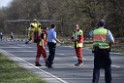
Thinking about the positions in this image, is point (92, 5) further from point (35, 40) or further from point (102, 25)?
point (102, 25)

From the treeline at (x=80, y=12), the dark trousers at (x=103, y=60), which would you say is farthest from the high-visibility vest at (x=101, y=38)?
the treeline at (x=80, y=12)

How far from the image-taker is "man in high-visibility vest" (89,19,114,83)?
47.4 feet

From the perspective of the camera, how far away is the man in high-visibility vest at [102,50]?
47.4 feet

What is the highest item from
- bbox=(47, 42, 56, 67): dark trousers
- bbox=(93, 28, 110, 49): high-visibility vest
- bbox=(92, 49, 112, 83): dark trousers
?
bbox=(93, 28, 110, 49): high-visibility vest

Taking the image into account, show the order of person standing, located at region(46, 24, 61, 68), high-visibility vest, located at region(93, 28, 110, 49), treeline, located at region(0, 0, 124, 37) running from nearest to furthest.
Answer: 1. high-visibility vest, located at region(93, 28, 110, 49)
2. person standing, located at region(46, 24, 61, 68)
3. treeline, located at region(0, 0, 124, 37)

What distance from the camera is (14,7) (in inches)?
5541

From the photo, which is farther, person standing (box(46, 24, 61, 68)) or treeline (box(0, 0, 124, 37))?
treeline (box(0, 0, 124, 37))

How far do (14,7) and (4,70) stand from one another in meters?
122

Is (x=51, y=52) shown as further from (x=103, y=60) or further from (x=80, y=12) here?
(x=80, y=12)

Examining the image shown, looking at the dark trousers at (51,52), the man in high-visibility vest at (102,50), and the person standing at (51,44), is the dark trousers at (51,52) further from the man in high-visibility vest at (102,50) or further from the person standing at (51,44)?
the man in high-visibility vest at (102,50)

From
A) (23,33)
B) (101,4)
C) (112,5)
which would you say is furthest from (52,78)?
(23,33)

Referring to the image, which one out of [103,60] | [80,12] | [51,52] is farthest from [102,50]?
[80,12]

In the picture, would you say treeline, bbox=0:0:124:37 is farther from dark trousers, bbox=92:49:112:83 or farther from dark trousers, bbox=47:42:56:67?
dark trousers, bbox=92:49:112:83

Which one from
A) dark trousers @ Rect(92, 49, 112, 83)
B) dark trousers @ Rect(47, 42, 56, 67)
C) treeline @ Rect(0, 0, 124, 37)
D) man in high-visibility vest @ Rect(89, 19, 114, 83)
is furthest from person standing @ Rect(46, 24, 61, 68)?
treeline @ Rect(0, 0, 124, 37)
